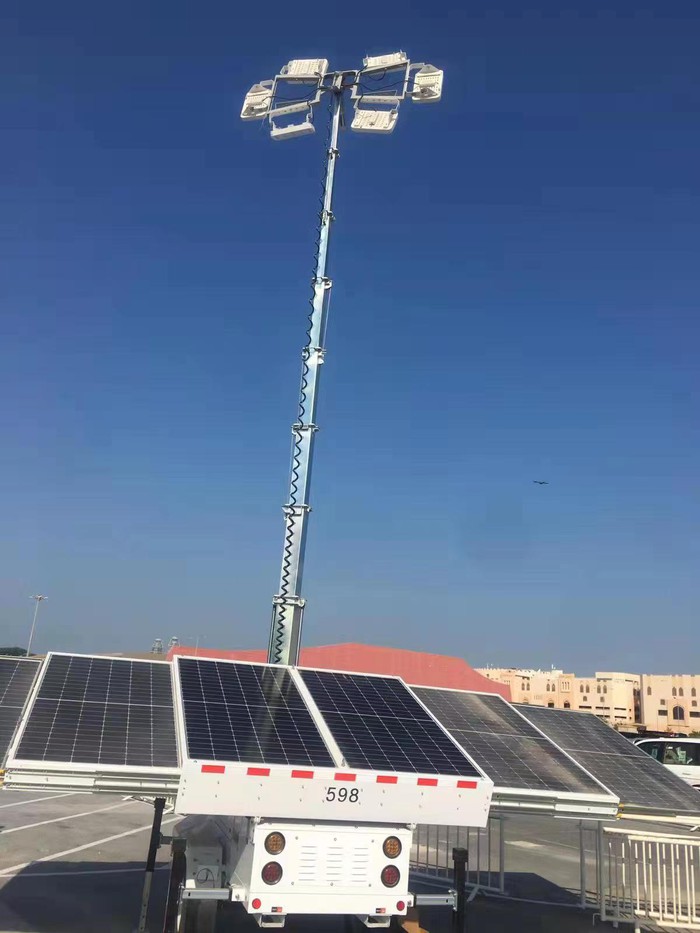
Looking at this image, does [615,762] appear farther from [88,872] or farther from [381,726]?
[88,872]

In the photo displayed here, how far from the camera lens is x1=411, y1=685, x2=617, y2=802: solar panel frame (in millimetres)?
7523

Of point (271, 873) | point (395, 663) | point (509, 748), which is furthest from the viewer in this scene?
point (395, 663)

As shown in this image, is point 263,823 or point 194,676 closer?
point 263,823

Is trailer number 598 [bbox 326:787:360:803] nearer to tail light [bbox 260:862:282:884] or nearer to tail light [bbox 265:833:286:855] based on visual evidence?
tail light [bbox 265:833:286:855]

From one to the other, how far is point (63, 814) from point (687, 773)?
19.1 metres

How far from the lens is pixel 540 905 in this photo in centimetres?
1172

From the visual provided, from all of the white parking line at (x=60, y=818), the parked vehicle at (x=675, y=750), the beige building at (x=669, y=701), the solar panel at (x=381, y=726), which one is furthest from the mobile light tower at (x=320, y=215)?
the beige building at (x=669, y=701)

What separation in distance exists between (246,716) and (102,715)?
4.57ft

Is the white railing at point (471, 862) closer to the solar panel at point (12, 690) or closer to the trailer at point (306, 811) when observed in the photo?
the trailer at point (306, 811)

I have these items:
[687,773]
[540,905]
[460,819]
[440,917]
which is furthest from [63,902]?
[687,773]

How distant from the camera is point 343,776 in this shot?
6496 mm

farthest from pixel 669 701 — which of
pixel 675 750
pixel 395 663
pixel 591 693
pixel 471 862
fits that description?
pixel 471 862

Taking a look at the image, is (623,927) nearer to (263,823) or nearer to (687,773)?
(263,823)

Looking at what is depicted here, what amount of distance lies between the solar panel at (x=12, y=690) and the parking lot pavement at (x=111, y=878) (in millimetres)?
1020
